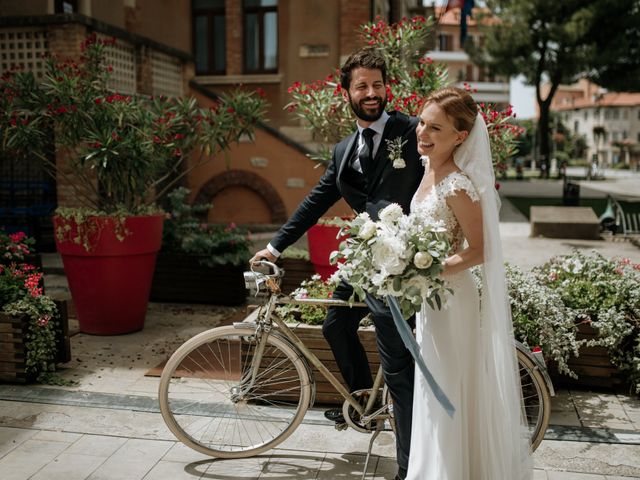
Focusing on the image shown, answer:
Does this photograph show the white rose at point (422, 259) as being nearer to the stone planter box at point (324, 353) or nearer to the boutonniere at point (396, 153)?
the boutonniere at point (396, 153)

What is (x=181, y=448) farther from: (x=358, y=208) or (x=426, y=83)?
(x=426, y=83)

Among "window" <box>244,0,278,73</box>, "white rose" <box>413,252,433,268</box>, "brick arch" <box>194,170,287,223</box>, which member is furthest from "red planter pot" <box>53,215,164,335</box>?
"window" <box>244,0,278,73</box>

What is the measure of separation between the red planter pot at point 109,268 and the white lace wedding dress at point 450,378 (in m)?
4.00

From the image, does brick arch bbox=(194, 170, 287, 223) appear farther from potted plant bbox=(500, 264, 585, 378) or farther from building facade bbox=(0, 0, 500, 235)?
potted plant bbox=(500, 264, 585, 378)

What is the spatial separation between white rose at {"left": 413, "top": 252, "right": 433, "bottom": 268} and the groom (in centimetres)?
55

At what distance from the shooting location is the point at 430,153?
10.6ft

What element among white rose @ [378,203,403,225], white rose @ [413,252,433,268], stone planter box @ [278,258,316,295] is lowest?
stone planter box @ [278,258,316,295]

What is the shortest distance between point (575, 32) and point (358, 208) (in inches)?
1350

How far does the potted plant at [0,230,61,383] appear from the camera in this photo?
518 centimetres

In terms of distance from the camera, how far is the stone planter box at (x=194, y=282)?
26.7 feet

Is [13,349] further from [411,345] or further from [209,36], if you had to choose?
[209,36]

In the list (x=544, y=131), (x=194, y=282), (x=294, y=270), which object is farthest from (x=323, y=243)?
(x=544, y=131)

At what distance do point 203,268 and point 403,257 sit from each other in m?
5.43

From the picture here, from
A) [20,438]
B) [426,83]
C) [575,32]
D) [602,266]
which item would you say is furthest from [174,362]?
[575,32]
